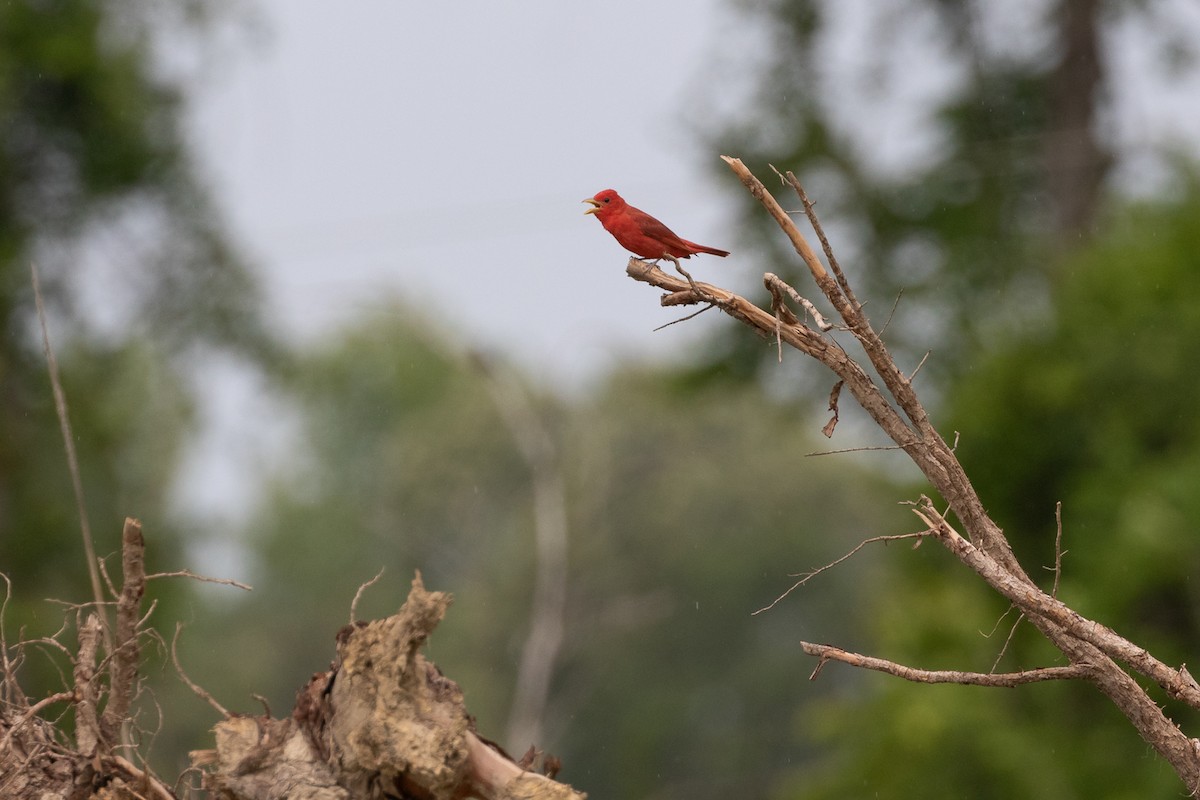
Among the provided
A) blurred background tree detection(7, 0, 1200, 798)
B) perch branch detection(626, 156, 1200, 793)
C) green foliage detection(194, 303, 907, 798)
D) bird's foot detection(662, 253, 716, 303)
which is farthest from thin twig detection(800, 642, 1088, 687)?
green foliage detection(194, 303, 907, 798)

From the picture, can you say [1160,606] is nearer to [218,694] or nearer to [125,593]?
[125,593]

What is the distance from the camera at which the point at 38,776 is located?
9.72 feet

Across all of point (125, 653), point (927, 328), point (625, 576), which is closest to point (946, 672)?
point (125, 653)

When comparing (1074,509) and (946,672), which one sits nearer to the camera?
(946,672)

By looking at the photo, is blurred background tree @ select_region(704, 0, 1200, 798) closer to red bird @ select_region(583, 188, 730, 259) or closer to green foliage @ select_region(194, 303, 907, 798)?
red bird @ select_region(583, 188, 730, 259)

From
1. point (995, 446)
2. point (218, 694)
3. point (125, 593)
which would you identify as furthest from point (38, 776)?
point (218, 694)

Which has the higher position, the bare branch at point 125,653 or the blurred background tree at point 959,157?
the blurred background tree at point 959,157

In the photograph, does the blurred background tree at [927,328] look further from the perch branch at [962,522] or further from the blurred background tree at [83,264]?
the perch branch at [962,522]

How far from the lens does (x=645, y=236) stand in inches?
118

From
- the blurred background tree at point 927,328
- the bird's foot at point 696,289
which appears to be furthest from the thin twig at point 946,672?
the blurred background tree at point 927,328

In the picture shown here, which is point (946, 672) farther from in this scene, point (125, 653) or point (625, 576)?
point (625, 576)

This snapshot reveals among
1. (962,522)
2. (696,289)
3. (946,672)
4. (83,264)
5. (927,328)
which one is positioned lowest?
(946,672)

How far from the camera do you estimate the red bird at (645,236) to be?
2.99 metres

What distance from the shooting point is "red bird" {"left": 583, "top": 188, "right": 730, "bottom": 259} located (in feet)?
9.82
